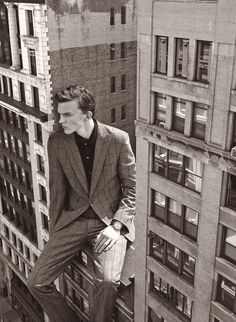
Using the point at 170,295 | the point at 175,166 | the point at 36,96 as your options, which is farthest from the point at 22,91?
the point at 170,295

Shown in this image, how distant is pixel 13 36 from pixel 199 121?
796 inches

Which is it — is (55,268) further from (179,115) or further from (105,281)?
(179,115)

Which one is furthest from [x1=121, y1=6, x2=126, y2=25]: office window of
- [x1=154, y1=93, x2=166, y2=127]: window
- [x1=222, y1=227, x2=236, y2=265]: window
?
[x1=222, y1=227, x2=236, y2=265]: window

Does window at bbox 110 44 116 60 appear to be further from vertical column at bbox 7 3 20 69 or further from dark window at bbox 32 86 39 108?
vertical column at bbox 7 3 20 69

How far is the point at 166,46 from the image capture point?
17531 mm

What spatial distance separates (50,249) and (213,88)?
843 centimetres

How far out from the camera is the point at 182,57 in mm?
17031

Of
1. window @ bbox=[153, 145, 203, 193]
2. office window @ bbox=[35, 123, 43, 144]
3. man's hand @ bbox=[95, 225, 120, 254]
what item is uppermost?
man's hand @ bbox=[95, 225, 120, 254]

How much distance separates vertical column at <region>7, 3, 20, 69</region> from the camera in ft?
102

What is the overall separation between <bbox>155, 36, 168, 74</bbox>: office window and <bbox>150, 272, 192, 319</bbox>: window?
1110 cm

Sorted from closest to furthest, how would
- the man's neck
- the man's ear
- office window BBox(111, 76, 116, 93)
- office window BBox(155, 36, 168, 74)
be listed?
the man's ear, the man's neck, office window BBox(155, 36, 168, 74), office window BBox(111, 76, 116, 93)

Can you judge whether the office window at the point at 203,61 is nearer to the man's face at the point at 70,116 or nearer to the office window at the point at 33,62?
the man's face at the point at 70,116

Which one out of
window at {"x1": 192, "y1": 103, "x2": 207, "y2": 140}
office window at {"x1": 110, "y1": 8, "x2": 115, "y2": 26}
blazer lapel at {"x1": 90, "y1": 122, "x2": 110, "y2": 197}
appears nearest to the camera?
blazer lapel at {"x1": 90, "y1": 122, "x2": 110, "y2": 197}

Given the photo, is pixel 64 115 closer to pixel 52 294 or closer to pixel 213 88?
pixel 52 294
